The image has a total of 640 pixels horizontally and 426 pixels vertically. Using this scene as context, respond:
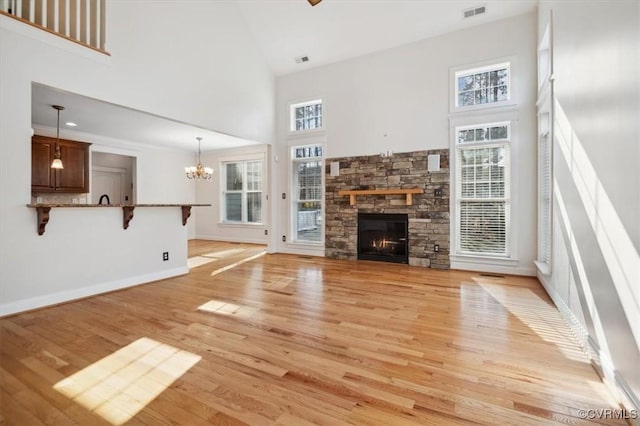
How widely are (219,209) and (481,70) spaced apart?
707cm

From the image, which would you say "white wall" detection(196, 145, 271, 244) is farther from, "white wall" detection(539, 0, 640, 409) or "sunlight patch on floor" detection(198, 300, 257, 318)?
"white wall" detection(539, 0, 640, 409)

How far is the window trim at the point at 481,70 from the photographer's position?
182 inches

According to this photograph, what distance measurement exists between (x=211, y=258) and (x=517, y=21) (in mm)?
6558

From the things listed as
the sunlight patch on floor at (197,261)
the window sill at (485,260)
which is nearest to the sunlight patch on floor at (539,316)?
the window sill at (485,260)

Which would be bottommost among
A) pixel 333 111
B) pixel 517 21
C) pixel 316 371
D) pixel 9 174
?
pixel 316 371

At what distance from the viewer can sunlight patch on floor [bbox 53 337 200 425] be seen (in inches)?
63.7

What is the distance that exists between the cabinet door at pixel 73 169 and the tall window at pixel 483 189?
7.09 m

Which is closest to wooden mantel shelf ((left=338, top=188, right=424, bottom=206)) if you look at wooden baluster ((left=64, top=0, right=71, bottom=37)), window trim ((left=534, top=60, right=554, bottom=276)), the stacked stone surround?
the stacked stone surround

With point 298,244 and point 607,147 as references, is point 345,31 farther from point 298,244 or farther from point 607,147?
point 607,147

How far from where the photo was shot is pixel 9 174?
2.93 m

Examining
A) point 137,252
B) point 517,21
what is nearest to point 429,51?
point 517,21

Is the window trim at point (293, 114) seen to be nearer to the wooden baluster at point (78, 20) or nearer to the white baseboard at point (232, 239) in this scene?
the white baseboard at point (232, 239)

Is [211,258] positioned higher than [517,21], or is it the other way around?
[517,21]

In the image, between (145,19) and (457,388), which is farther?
(145,19)
